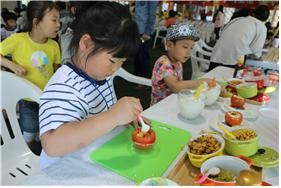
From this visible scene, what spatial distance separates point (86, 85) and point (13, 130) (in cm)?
40

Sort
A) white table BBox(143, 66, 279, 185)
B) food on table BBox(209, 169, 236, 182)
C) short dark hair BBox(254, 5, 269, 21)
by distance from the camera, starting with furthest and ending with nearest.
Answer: short dark hair BBox(254, 5, 269, 21)
white table BBox(143, 66, 279, 185)
food on table BBox(209, 169, 236, 182)

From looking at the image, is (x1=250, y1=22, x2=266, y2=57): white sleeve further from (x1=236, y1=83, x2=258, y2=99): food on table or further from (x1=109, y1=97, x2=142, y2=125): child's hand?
(x1=109, y1=97, x2=142, y2=125): child's hand

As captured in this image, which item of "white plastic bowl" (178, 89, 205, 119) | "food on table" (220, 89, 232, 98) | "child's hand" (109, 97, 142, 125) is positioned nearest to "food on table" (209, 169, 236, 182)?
"child's hand" (109, 97, 142, 125)

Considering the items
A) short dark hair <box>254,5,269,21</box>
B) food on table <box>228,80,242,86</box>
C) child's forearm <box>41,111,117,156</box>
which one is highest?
short dark hair <box>254,5,269,21</box>

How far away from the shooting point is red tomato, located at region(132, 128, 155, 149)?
81cm

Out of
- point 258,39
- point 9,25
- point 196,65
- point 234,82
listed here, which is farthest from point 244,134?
point 9,25

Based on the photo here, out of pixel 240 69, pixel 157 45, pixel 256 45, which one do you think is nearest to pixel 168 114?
pixel 240 69

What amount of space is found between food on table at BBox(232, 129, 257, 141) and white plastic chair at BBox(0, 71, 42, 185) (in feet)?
2.25

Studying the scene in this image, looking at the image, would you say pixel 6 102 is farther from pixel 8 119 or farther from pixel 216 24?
pixel 216 24

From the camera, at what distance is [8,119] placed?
1.07m

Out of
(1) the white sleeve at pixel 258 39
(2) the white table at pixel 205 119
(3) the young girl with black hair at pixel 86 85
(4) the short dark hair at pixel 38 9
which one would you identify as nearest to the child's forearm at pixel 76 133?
(3) the young girl with black hair at pixel 86 85

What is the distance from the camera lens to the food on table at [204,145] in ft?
2.45

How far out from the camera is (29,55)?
4.82ft

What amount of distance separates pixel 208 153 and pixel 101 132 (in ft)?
0.91
